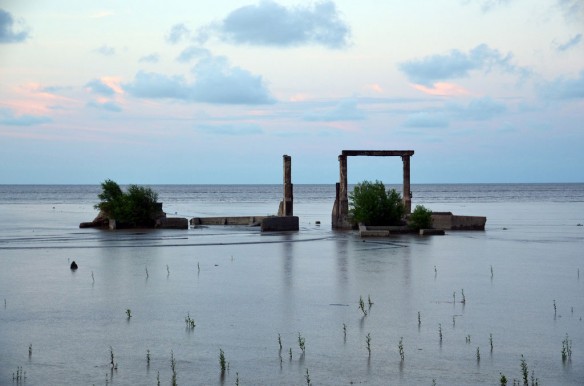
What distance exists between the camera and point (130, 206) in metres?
41.4

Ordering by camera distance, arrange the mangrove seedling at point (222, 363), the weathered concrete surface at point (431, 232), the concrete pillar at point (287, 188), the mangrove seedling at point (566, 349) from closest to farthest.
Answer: the mangrove seedling at point (222, 363), the mangrove seedling at point (566, 349), the weathered concrete surface at point (431, 232), the concrete pillar at point (287, 188)

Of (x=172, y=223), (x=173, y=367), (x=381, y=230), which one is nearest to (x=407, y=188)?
(x=381, y=230)

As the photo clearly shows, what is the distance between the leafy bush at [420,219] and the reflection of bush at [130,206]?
12806 millimetres

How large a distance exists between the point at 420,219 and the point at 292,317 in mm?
22902

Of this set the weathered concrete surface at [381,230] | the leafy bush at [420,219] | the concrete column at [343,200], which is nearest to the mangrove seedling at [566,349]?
the weathered concrete surface at [381,230]

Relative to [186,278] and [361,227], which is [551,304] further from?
[361,227]

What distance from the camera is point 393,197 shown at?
1479 inches

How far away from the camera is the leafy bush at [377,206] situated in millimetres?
37156

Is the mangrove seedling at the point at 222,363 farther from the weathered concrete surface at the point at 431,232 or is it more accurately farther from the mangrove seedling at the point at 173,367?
the weathered concrete surface at the point at 431,232

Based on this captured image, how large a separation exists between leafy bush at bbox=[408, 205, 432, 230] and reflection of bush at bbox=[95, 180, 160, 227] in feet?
42.0

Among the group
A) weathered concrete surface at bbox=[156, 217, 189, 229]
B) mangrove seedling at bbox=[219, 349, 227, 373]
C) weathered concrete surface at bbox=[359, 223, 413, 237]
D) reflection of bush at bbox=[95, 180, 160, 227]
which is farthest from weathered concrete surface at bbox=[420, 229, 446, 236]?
mangrove seedling at bbox=[219, 349, 227, 373]

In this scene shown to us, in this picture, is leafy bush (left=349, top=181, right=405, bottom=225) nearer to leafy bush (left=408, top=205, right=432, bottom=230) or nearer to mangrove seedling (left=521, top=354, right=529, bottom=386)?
leafy bush (left=408, top=205, right=432, bottom=230)

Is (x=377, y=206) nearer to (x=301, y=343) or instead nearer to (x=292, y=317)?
(x=292, y=317)

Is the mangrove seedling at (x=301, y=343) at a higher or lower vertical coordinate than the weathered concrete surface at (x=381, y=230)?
lower
